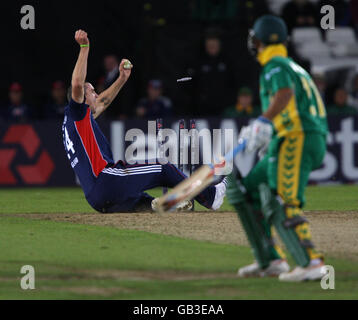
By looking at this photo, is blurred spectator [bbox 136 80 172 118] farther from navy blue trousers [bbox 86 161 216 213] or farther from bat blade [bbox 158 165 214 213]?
bat blade [bbox 158 165 214 213]

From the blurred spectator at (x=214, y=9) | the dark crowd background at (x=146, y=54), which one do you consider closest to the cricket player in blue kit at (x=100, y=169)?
the dark crowd background at (x=146, y=54)

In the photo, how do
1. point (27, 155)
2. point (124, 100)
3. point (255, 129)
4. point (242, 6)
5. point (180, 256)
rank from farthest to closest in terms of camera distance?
point (242, 6), point (124, 100), point (27, 155), point (180, 256), point (255, 129)

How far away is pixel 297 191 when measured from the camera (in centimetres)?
757

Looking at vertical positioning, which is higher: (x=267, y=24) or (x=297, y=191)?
(x=267, y=24)

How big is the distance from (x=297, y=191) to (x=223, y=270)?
1105 mm

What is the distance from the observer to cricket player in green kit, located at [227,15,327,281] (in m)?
7.45

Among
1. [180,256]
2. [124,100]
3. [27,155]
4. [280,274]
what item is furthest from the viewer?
[124,100]

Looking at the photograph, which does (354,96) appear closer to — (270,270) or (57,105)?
(57,105)

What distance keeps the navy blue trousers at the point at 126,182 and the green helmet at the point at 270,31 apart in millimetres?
3823

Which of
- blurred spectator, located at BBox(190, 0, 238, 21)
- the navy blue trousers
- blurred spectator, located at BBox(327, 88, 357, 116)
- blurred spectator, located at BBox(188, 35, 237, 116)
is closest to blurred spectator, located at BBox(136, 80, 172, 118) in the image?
blurred spectator, located at BBox(188, 35, 237, 116)

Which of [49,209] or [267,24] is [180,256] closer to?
[267,24]

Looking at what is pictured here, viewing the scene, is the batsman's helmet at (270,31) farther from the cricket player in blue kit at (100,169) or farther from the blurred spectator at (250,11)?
the blurred spectator at (250,11)

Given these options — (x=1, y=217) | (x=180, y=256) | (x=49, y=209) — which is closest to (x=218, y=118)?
(x=49, y=209)

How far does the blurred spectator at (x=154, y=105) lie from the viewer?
696 inches
